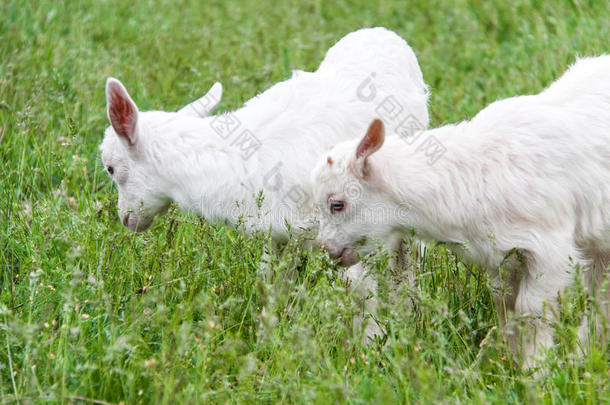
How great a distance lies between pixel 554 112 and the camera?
4.04 meters

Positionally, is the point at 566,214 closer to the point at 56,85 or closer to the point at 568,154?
the point at 568,154

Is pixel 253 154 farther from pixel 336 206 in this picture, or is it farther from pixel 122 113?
pixel 122 113

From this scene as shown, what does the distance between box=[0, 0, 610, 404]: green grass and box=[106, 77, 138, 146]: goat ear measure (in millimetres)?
378

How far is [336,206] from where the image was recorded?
13.7 feet

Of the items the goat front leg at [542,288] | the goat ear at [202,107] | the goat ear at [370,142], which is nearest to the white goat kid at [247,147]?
the goat ear at [202,107]

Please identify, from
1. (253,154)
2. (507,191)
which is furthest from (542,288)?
(253,154)

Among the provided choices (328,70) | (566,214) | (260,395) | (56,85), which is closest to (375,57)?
(328,70)

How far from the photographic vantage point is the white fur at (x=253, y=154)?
439 centimetres

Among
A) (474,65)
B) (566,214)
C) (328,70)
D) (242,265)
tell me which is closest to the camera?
(566,214)

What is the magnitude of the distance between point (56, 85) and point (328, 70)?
2776mm

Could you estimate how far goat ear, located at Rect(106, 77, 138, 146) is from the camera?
429 centimetres

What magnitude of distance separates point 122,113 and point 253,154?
72 cm

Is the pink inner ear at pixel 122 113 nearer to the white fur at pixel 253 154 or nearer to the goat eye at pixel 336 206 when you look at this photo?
the white fur at pixel 253 154

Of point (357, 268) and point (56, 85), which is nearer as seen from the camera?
point (357, 268)
